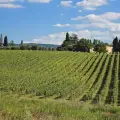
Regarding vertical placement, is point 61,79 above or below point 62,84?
above

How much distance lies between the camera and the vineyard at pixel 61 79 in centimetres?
3538

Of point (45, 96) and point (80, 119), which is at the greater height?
point (80, 119)

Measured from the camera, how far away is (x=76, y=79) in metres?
46.9

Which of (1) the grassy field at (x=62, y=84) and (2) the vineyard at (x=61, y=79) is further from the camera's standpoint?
(2) the vineyard at (x=61, y=79)

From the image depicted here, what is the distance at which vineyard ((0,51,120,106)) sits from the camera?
3538cm

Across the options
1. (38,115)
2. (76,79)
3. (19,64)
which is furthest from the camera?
(19,64)

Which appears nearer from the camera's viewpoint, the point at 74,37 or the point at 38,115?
the point at 38,115

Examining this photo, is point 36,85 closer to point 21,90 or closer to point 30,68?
point 21,90

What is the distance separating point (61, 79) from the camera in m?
45.6

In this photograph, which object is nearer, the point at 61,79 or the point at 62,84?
the point at 62,84

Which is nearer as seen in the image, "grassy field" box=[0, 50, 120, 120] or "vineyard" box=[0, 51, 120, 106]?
"grassy field" box=[0, 50, 120, 120]

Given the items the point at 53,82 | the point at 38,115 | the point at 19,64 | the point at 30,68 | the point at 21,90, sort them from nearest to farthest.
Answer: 1. the point at 38,115
2. the point at 21,90
3. the point at 53,82
4. the point at 30,68
5. the point at 19,64

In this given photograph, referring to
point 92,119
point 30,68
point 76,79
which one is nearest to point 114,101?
point 76,79

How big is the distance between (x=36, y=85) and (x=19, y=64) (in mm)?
21126
